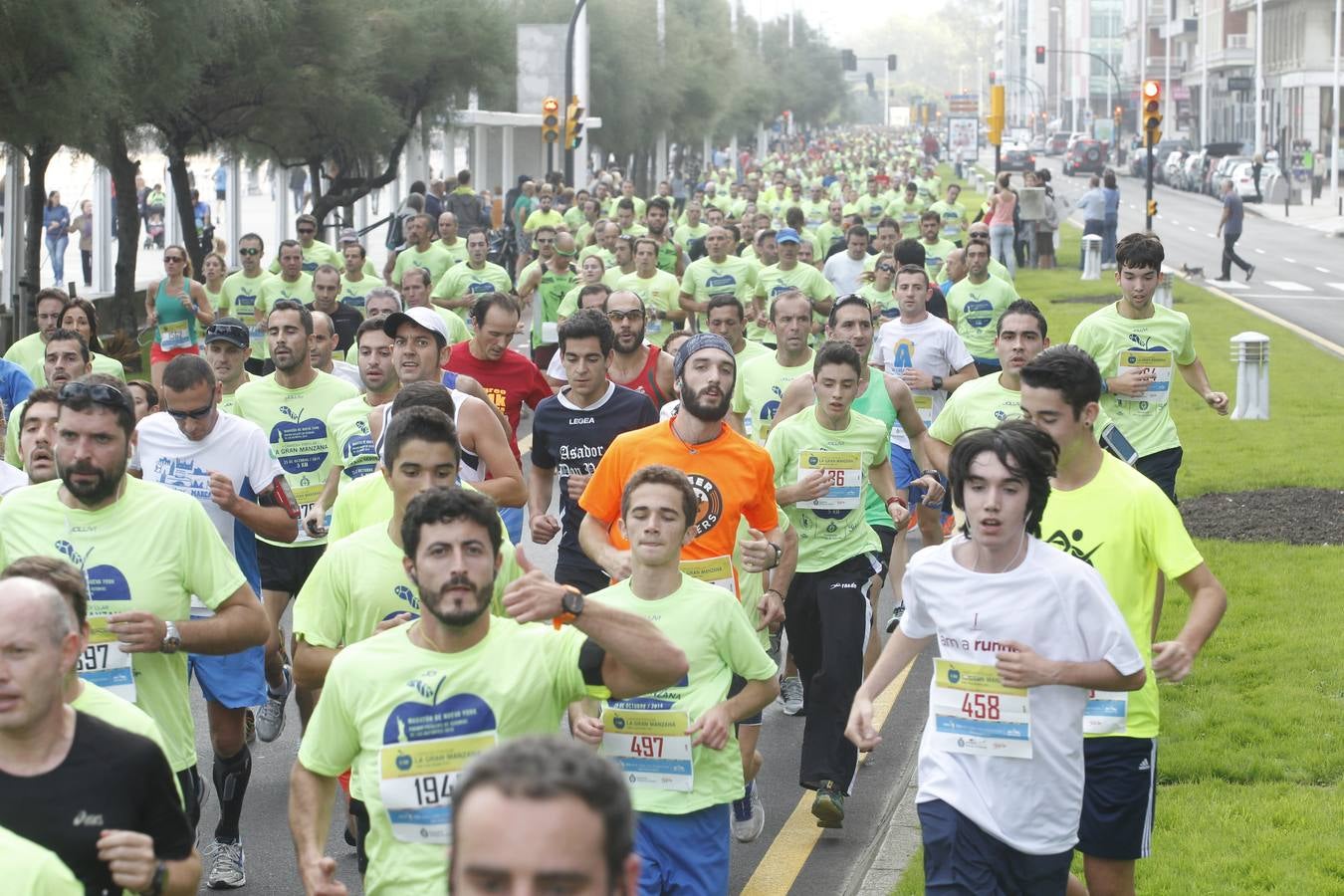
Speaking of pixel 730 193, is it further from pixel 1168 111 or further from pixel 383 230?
pixel 1168 111

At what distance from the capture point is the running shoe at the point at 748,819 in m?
7.98

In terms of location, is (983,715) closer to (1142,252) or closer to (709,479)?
(709,479)

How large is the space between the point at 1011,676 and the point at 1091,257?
113ft

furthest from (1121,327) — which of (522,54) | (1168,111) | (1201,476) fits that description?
(1168,111)

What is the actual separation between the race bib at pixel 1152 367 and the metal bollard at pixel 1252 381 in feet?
31.6

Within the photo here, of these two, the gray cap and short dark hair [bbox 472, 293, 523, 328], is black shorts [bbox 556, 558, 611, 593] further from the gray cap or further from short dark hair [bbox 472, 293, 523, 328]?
short dark hair [bbox 472, 293, 523, 328]

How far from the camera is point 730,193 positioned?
4494 centimetres

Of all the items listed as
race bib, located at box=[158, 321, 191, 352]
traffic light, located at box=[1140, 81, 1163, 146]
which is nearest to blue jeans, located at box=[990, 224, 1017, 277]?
traffic light, located at box=[1140, 81, 1163, 146]

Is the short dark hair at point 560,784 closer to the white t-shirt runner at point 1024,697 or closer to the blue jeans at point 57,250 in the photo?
the white t-shirt runner at point 1024,697

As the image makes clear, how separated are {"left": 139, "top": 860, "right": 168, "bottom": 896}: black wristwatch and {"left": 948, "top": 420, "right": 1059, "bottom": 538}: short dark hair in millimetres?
2181

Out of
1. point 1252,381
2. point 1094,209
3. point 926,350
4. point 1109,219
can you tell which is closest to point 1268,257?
point 1109,219

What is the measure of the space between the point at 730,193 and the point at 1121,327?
3512 cm

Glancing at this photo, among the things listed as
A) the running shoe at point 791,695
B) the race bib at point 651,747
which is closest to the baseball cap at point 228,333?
the running shoe at point 791,695

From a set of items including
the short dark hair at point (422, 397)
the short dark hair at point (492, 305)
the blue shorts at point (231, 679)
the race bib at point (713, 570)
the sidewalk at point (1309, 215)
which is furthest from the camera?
the sidewalk at point (1309, 215)
